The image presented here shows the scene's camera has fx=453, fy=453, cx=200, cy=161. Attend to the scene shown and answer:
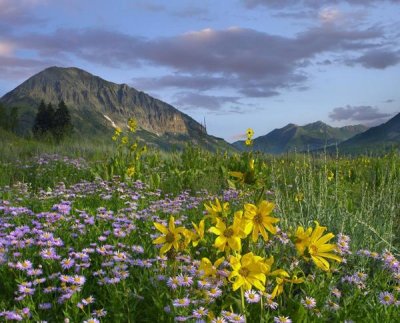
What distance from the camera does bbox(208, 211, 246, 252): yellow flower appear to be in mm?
2225

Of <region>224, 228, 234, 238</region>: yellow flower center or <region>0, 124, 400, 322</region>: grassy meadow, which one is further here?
<region>0, 124, 400, 322</region>: grassy meadow

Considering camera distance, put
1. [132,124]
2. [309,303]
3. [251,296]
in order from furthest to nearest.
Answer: [132,124] < [309,303] < [251,296]

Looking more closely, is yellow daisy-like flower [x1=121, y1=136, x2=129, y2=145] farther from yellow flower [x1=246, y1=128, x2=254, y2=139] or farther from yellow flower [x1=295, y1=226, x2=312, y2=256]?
yellow flower [x1=295, y1=226, x2=312, y2=256]

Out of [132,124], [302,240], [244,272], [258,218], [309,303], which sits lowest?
[309,303]

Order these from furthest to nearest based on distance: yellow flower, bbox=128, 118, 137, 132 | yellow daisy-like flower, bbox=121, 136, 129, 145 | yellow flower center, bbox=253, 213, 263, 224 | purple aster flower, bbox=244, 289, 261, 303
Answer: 1. yellow flower, bbox=128, 118, 137, 132
2. yellow daisy-like flower, bbox=121, 136, 129, 145
3. purple aster flower, bbox=244, 289, 261, 303
4. yellow flower center, bbox=253, 213, 263, 224

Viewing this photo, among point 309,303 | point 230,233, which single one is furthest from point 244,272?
point 309,303

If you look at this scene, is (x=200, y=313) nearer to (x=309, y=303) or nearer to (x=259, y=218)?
(x=259, y=218)

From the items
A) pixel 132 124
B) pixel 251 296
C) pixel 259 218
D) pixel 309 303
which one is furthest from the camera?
pixel 132 124

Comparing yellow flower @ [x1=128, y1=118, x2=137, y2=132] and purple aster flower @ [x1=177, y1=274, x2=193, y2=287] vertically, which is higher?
yellow flower @ [x1=128, y1=118, x2=137, y2=132]

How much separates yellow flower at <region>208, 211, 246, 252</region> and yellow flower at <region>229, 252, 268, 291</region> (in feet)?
0.23

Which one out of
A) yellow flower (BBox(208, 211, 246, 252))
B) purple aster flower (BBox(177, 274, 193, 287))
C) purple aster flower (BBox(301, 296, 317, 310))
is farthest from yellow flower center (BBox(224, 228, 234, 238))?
purple aster flower (BBox(301, 296, 317, 310))

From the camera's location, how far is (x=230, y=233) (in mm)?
2264

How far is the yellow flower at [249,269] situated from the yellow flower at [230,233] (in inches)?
2.7

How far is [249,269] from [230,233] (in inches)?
7.8
